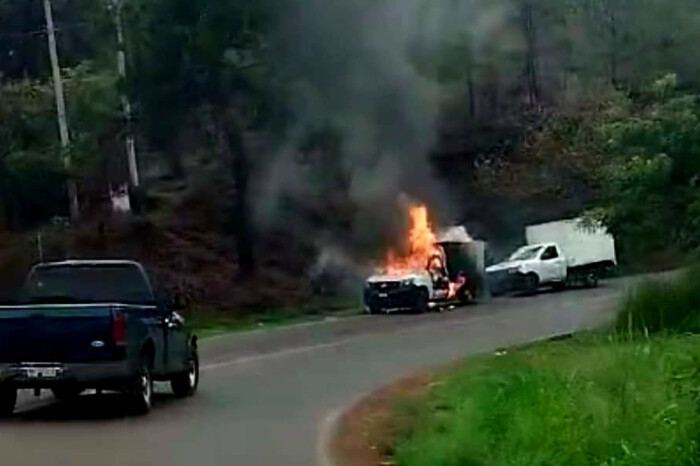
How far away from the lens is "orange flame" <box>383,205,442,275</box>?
133ft

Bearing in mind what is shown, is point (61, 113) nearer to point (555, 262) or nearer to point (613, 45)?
point (555, 262)


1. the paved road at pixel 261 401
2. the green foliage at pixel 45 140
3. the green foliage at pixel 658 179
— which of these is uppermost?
the green foliage at pixel 45 140

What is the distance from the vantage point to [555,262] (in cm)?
4741

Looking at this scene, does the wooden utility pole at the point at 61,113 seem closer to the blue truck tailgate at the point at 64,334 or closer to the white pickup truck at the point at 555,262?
the white pickup truck at the point at 555,262

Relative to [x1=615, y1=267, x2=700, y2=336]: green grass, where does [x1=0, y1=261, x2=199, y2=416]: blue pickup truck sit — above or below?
above

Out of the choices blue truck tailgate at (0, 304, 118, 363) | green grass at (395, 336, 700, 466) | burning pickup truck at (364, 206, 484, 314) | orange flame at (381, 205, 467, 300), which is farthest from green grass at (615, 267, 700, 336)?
orange flame at (381, 205, 467, 300)

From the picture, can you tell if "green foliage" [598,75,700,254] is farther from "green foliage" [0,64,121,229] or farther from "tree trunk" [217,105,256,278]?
"green foliage" [0,64,121,229]

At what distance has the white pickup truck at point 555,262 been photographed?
46.2 meters

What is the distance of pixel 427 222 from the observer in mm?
42812

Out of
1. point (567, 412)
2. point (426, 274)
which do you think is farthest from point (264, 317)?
point (567, 412)

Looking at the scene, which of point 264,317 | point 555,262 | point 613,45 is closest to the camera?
point 264,317

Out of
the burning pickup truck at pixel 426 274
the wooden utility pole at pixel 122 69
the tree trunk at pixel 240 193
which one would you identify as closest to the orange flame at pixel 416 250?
the burning pickup truck at pixel 426 274

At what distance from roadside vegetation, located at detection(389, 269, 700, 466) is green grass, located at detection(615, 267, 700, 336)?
12.7 feet

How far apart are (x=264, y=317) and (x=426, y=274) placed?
14.7 feet
